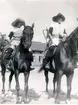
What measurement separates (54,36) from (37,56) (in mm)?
175

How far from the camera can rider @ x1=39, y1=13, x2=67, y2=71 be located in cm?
179

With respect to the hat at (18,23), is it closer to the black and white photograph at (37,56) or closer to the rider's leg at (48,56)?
the black and white photograph at (37,56)

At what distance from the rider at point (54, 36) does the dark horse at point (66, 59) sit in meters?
0.03

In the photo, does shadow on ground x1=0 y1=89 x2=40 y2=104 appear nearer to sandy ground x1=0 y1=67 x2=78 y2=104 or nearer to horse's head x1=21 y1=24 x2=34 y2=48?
sandy ground x1=0 y1=67 x2=78 y2=104

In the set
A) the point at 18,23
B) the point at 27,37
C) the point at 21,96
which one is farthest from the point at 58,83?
the point at 18,23

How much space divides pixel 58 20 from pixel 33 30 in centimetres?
18

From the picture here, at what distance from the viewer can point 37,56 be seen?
1.76 m

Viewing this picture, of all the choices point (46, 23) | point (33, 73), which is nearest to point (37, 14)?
point (46, 23)

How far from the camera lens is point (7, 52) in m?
1.76

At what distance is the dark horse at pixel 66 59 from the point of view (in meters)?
1.77

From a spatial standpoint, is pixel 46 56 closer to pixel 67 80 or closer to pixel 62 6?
pixel 67 80

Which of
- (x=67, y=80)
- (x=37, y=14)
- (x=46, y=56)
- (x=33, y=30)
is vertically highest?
(x=37, y=14)

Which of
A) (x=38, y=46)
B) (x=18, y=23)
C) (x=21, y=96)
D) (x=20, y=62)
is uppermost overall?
(x=18, y=23)

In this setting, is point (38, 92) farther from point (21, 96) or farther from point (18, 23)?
point (18, 23)
